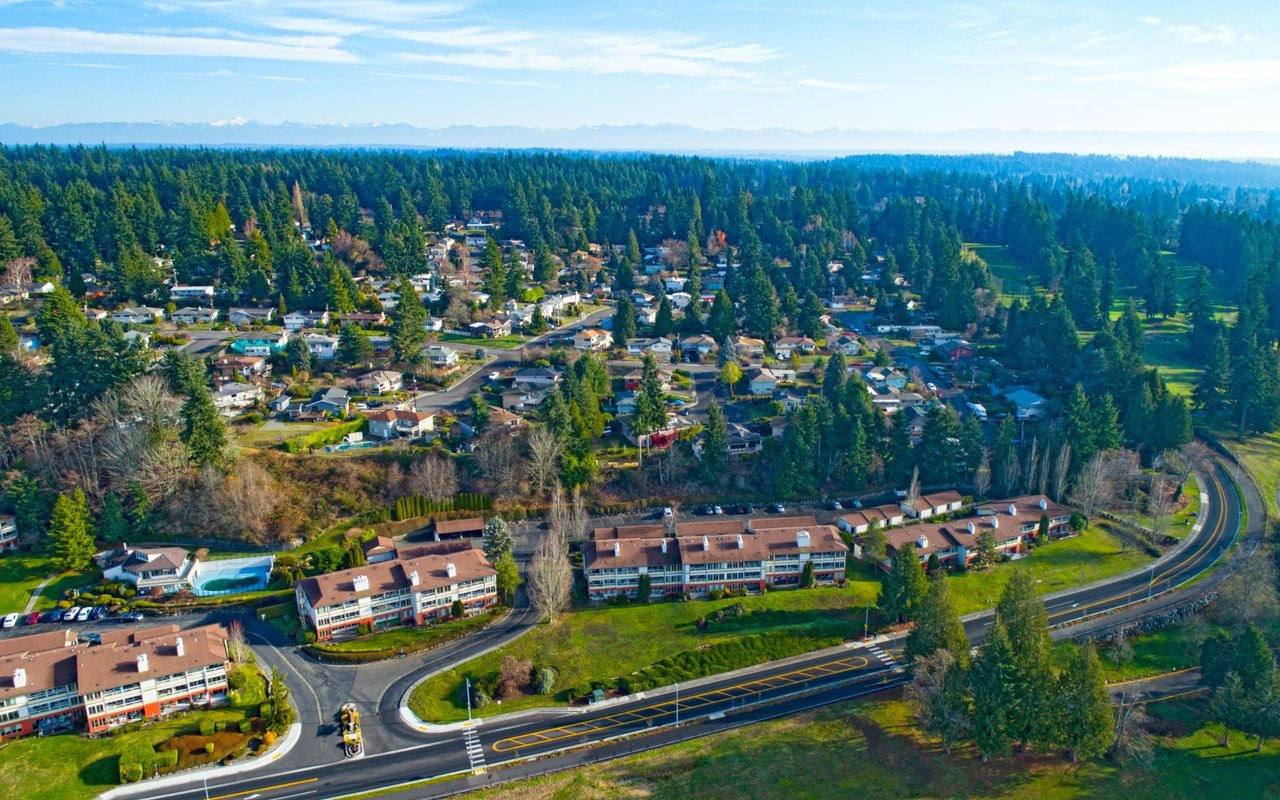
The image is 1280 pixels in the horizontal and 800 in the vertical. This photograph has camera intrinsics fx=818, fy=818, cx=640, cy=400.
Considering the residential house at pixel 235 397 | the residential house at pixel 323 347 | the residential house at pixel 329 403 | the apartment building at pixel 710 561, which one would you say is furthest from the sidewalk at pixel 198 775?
the residential house at pixel 323 347

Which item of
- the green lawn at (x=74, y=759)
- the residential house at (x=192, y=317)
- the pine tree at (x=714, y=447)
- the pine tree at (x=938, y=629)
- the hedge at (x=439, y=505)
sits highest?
the residential house at (x=192, y=317)

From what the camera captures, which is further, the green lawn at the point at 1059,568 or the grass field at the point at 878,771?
the green lawn at the point at 1059,568

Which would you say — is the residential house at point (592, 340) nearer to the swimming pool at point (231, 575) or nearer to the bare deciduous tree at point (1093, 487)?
the swimming pool at point (231, 575)

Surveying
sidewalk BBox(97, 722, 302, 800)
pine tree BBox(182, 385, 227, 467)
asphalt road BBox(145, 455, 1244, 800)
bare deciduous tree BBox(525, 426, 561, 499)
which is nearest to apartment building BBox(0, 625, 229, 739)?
sidewalk BBox(97, 722, 302, 800)

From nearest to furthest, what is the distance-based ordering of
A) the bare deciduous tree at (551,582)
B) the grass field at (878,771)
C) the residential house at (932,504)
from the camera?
the grass field at (878,771) < the bare deciduous tree at (551,582) < the residential house at (932,504)

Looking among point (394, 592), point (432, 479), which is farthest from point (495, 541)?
point (432, 479)

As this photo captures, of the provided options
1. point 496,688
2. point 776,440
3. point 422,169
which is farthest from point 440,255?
point 496,688

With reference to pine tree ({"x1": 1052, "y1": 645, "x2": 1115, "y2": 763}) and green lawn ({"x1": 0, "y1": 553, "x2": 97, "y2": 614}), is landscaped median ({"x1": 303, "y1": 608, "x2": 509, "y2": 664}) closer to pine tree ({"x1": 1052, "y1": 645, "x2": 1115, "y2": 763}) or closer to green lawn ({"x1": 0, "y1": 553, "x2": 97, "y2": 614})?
green lawn ({"x1": 0, "y1": 553, "x2": 97, "y2": 614})
